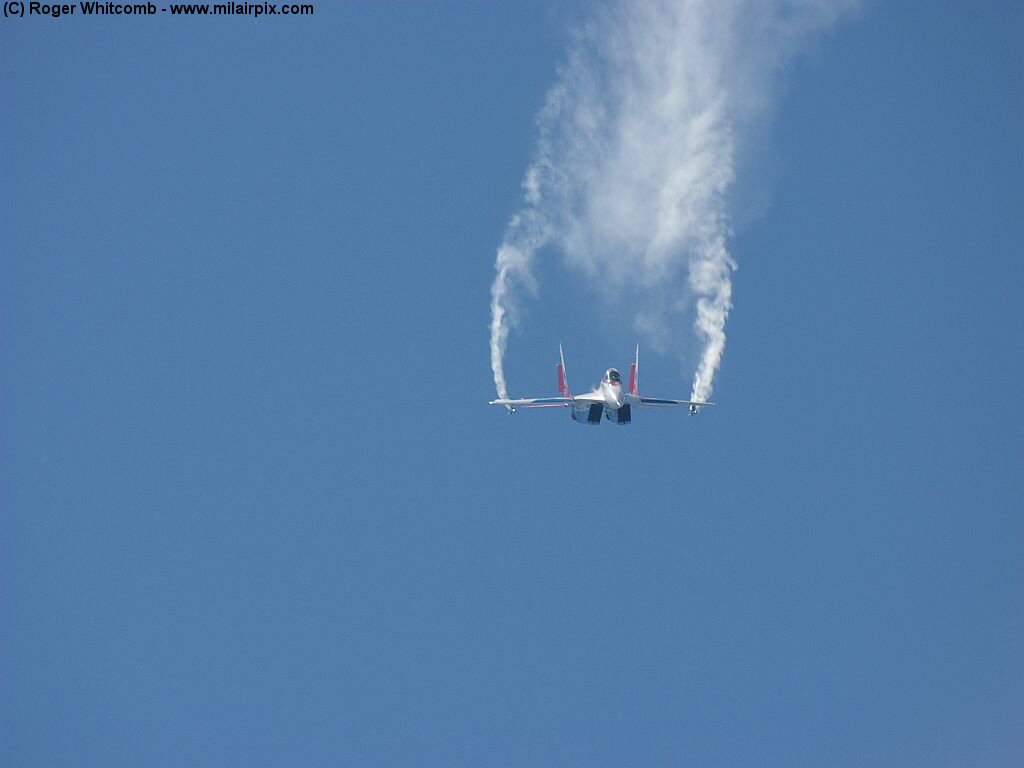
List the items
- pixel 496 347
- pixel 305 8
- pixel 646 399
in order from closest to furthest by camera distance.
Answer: pixel 646 399
pixel 496 347
pixel 305 8

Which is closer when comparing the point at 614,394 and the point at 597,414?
the point at 614,394

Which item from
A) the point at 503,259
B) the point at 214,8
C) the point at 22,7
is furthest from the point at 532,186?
the point at 22,7

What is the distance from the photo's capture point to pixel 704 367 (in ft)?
242

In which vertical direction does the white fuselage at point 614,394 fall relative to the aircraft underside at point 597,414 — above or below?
above

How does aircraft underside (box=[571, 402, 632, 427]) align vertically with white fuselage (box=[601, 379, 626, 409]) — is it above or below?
below

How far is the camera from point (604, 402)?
69.8 meters

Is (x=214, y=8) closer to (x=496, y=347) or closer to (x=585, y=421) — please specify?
(x=496, y=347)

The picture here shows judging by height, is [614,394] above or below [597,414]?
above

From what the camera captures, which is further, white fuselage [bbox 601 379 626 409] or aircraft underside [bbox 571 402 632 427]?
aircraft underside [bbox 571 402 632 427]

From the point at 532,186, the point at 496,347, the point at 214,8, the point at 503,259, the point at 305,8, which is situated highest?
the point at 305,8

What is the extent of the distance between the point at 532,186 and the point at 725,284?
50.9ft

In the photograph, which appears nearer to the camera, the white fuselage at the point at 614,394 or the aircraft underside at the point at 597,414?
the white fuselage at the point at 614,394

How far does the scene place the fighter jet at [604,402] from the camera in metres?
68.9

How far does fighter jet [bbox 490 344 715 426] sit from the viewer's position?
68.9 m
